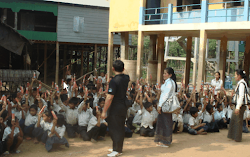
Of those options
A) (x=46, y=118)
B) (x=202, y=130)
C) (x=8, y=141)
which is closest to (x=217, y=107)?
(x=202, y=130)

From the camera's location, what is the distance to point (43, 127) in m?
5.45

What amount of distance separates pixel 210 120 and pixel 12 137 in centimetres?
496

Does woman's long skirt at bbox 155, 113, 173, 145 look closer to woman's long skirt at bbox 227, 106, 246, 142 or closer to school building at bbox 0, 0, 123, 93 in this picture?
woman's long skirt at bbox 227, 106, 246, 142

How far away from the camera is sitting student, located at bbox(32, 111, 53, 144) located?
527 cm

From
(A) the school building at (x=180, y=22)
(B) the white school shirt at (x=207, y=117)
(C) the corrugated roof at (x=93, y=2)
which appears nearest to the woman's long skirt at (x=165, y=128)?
(B) the white school shirt at (x=207, y=117)

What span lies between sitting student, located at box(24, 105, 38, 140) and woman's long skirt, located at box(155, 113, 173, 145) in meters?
2.67

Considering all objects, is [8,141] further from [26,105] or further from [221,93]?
[221,93]

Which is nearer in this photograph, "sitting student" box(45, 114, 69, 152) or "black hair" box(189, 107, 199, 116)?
"sitting student" box(45, 114, 69, 152)

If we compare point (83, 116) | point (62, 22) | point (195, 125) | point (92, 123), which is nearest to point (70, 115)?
point (83, 116)

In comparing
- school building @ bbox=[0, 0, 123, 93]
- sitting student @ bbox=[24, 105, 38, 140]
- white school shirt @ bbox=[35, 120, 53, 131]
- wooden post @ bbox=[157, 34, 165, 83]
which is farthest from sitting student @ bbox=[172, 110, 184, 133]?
school building @ bbox=[0, 0, 123, 93]

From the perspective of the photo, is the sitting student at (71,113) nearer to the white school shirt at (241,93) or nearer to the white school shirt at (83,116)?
the white school shirt at (83,116)

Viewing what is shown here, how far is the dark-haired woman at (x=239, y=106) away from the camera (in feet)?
18.7

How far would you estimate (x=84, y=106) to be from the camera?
20.1 feet

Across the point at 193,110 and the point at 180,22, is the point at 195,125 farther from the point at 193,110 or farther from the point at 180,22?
the point at 180,22
